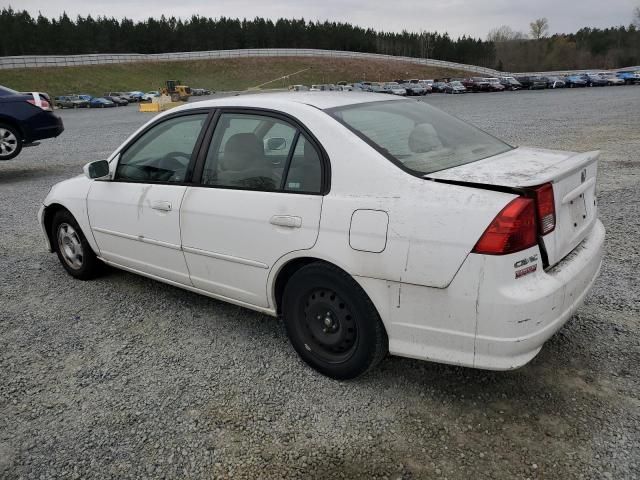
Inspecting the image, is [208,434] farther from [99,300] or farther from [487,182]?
[99,300]

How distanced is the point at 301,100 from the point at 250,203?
737mm

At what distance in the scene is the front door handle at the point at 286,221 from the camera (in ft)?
9.35

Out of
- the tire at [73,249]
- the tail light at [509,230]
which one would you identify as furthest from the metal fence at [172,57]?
the tail light at [509,230]

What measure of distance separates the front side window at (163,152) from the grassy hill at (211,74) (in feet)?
226

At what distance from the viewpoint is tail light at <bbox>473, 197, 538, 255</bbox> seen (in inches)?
89.3

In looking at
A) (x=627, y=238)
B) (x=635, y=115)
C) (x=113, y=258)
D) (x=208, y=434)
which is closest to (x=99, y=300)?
(x=113, y=258)

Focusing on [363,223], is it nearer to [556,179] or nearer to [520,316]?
[520,316]

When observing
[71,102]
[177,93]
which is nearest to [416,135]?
[177,93]

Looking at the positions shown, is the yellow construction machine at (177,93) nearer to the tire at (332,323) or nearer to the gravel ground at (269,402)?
the gravel ground at (269,402)

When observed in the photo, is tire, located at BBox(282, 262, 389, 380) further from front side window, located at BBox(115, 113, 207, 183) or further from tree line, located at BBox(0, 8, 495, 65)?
tree line, located at BBox(0, 8, 495, 65)

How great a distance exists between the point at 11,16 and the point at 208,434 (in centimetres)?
10042

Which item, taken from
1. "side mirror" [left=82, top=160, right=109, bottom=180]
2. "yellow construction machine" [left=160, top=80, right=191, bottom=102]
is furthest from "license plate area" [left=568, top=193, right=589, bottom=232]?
"yellow construction machine" [left=160, top=80, right=191, bottom=102]

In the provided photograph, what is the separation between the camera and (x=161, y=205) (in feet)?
11.8

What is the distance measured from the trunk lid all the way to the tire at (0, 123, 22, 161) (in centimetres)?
992
